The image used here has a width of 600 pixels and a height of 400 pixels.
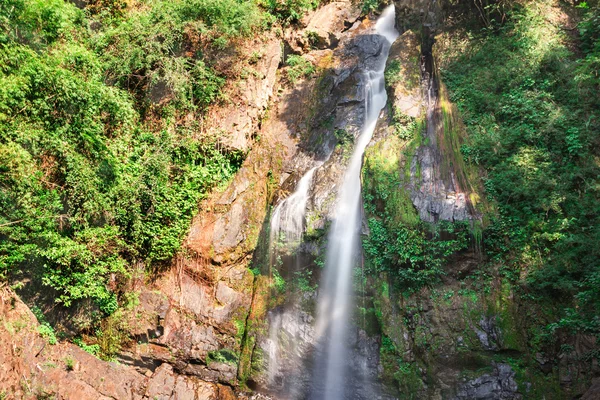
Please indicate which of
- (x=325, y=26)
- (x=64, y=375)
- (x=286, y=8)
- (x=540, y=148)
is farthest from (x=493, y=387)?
(x=286, y=8)

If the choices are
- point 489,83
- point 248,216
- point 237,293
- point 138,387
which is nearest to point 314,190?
point 248,216

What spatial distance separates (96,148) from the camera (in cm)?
1047

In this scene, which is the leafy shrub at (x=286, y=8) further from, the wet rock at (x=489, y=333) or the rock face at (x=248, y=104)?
the wet rock at (x=489, y=333)

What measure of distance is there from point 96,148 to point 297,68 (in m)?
8.52

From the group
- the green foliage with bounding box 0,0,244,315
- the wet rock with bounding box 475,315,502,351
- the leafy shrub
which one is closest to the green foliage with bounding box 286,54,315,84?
the leafy shrub

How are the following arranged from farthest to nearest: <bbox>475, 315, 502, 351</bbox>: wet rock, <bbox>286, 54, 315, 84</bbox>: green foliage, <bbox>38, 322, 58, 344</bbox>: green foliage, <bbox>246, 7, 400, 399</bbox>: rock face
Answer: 1. <bbox>286, 54, 315, 84</bbox>: green foliage
2. <bbox>246, 7, 400, 399</bbox>: rock face
3. <bbox>38, 322, 58, 344</bbox>: green foliage
4. <bbox>475, 315, 502, 351</bbox>: wet rock

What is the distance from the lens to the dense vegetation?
9039 mm

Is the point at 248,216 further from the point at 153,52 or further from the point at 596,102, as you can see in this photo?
the point at 596,102

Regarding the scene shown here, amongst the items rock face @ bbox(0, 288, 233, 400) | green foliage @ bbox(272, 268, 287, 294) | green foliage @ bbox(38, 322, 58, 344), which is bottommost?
rock face @ bbox(0, 288, 233, 400)

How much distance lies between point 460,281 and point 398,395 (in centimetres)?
296

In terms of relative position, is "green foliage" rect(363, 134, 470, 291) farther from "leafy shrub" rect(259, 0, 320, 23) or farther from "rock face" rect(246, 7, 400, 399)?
"leafy shrub" rect(259, 0, 320, 23)

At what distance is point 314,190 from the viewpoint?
12.4 metres

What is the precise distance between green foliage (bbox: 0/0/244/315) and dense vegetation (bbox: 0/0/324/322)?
30 millimetres

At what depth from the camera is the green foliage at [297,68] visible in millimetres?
16031
